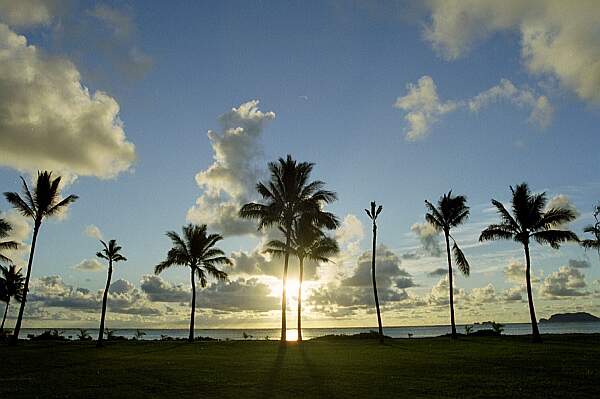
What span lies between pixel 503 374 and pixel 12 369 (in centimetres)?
2019

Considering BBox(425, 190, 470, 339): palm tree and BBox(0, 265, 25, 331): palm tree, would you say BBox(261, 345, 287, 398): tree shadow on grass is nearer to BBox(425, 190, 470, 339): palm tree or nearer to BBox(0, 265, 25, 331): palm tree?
BBox(425, 190, 470, 339): palm tree

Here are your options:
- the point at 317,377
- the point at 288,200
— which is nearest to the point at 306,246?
the point at 288,200

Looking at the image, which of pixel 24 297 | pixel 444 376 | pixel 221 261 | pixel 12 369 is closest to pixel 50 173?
pixel 24 297

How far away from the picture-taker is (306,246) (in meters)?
45.4

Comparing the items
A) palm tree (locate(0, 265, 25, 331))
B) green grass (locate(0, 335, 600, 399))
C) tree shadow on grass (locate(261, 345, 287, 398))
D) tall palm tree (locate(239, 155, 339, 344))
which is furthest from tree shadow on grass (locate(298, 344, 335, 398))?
palm tree (locate(0, 265, 25, 331))

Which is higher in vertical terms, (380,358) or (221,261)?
(221,261)

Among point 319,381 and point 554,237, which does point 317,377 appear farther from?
point 554,237

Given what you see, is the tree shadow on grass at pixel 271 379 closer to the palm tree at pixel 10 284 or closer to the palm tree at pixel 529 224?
the palm tree at pixel 529 224

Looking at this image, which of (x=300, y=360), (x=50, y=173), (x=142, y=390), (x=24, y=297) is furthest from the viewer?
(x=50, y=173)

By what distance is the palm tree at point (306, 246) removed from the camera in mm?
43188

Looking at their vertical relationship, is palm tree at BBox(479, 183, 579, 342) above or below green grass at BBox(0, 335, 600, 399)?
above

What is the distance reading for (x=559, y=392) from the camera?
14.5m

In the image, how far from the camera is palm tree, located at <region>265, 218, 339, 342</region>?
43.2 metres

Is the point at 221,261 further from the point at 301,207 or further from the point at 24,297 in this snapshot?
the point at 24,297
